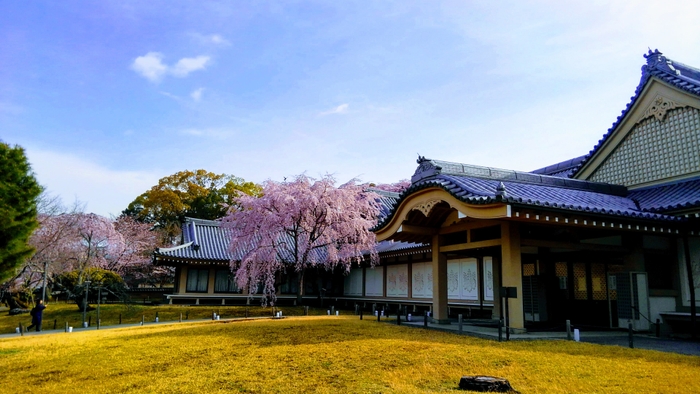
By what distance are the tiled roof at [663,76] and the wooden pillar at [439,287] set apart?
302 inches

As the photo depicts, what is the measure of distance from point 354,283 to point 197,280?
Answer: 403 inches

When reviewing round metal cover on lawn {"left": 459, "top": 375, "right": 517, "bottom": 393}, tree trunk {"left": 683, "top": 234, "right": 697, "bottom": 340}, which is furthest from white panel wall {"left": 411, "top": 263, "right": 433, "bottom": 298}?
round metal cover on lawn {"left": 459, "top": 375, "right": 517, "bottom": 393}

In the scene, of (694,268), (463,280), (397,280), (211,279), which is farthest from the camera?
(211,279)

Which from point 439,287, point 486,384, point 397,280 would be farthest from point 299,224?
point 486,384

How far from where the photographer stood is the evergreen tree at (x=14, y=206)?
13.1m

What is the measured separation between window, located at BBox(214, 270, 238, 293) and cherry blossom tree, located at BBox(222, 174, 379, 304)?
494cm

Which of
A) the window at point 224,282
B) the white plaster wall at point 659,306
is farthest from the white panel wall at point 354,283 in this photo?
the white plaster wall at point 659,306

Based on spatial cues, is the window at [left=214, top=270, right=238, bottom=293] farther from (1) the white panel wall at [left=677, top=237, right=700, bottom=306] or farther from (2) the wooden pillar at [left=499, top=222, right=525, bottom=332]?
(1) the white panel wall at [left=677, top=237, right=700, bottom=306]

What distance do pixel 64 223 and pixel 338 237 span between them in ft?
58.1

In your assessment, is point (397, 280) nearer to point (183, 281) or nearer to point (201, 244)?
point (201, 244)

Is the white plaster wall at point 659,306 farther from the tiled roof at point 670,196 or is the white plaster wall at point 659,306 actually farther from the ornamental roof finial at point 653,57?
the ornamental roof finial at point 653,57

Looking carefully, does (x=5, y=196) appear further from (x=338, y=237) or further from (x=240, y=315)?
(x=338, y=237)

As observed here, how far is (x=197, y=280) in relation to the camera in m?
30.3

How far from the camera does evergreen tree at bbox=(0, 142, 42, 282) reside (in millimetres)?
13062
